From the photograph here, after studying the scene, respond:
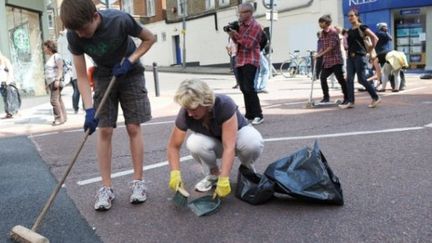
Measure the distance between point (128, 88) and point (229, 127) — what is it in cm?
85

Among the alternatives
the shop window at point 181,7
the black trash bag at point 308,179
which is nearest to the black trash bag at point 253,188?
the black trash bag at point 308,179

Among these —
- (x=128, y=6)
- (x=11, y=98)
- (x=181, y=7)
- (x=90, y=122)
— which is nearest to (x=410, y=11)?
(x=11, y=98)

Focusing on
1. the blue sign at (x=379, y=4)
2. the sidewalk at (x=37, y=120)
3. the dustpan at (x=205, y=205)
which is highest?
the blue sign at (x=379, y=4)

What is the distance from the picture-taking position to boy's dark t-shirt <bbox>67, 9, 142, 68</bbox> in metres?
3.99

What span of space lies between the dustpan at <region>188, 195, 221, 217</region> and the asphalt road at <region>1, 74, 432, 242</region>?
0.06 m

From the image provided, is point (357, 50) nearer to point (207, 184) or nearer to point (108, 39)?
point (207, 184)

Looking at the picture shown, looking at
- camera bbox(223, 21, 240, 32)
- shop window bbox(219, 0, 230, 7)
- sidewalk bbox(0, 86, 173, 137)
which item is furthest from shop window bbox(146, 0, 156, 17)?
camera bbox(223, 21, 240, 32)

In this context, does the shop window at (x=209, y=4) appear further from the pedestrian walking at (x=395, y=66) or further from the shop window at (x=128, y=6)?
the pedestrian walking at (x=395, y=66)

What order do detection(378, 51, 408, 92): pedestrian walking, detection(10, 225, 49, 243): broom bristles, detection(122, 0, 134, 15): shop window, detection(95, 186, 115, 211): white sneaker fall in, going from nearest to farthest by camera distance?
detection(10, 225, 49, 243): broom bristles < detection(95, 186, 115, 211): white sneaker < detection(378, 51, 408, 92): pedestrian walking < detection(122, 0, 134, 15): shop window

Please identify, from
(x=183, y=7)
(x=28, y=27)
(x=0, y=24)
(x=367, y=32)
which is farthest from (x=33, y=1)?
(x=183, y=7)

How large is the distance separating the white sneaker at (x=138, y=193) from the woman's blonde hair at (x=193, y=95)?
0.92 m

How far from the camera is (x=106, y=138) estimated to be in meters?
4.31

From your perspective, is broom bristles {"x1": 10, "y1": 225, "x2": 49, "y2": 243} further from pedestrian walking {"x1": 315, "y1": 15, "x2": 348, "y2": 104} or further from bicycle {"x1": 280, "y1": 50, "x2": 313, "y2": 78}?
bicycle {"x1": 280, "y1": 50, "x2": 313, "y2": 78}

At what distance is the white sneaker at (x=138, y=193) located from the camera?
4309 millimetres
